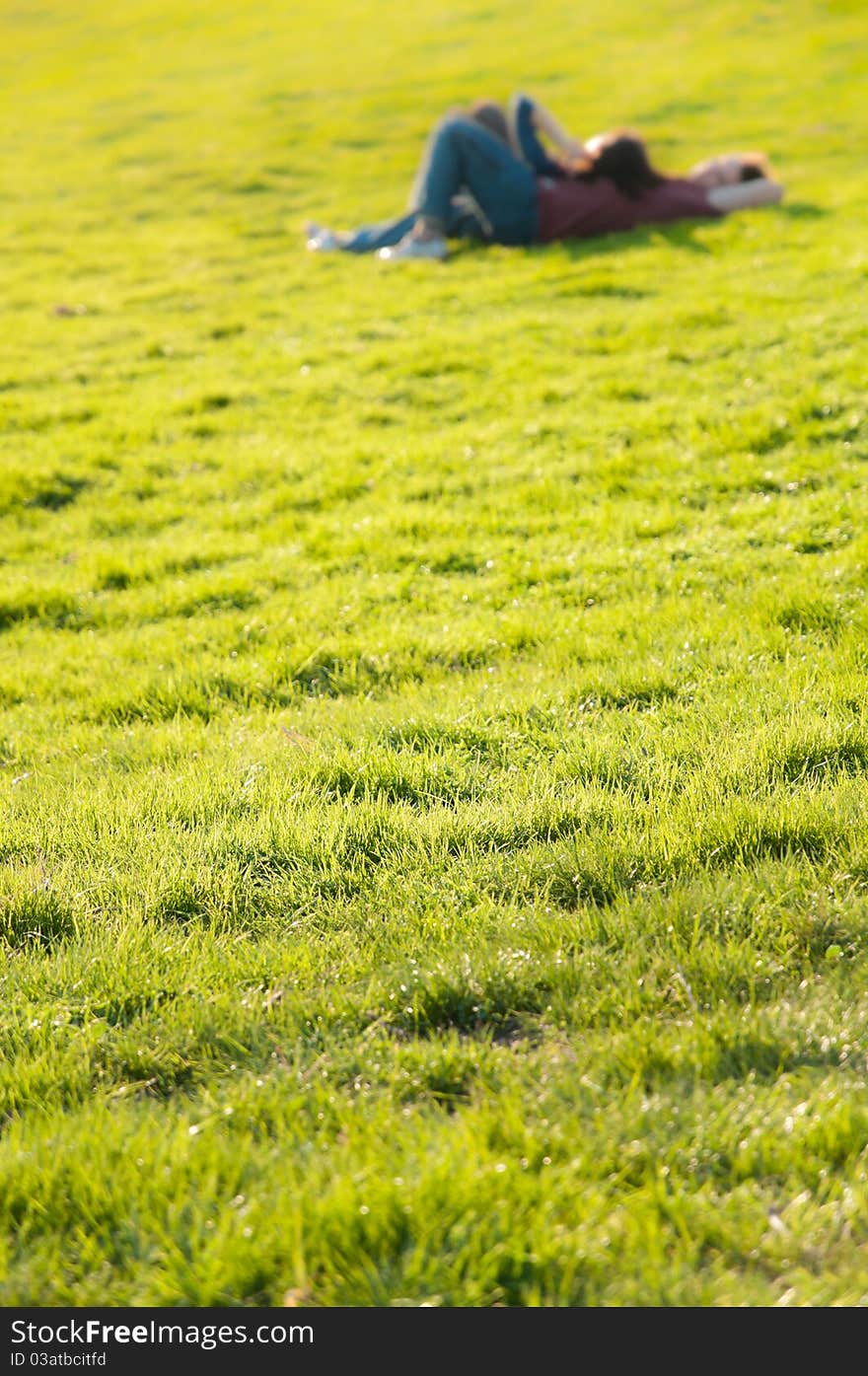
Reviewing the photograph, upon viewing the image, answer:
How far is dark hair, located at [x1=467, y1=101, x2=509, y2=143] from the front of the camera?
13.8 meters

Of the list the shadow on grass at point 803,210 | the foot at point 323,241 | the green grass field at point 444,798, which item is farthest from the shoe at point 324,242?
the shadow on grass at point 803,210

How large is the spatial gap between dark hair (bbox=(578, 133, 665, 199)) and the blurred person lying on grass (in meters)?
0.01

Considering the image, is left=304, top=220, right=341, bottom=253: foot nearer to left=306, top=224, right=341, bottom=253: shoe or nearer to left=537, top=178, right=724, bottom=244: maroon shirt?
left=306, top=224, right=341, bottom=253: shoe

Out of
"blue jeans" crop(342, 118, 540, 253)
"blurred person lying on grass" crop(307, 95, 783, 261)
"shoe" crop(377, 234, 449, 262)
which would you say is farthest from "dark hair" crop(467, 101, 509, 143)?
"shoe" crop(377, 234, 449, 262)

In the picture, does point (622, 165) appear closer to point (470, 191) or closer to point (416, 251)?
point (470, 191)

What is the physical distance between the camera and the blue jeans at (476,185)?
1274 centimetres

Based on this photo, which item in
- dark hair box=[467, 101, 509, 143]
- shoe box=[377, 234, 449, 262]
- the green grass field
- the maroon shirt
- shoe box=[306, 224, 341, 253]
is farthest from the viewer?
shoe box=[306, 224, 341, 253]

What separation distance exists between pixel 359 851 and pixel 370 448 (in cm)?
484

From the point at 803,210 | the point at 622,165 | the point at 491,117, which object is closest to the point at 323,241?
the point at 491,117

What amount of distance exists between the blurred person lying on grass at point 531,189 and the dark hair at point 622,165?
1 centimetres

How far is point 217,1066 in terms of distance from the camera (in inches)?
120

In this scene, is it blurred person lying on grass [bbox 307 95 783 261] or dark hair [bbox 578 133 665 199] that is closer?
blurred person lying on grass [bbox 307 95 783 261]

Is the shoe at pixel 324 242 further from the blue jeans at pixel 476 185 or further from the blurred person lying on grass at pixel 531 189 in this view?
the blue jeans at pixel 476 185

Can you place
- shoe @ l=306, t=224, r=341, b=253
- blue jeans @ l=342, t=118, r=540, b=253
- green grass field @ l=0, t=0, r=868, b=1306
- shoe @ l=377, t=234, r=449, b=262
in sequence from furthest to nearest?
shoe @ l=306, t=224, r=341, b=253, shoe @ l=377, t=234, r=449, b=262, blue jeans @ l=342, t=118, r=540, b=253, green grass field @ l=0, t=0, r=868, b=1306
